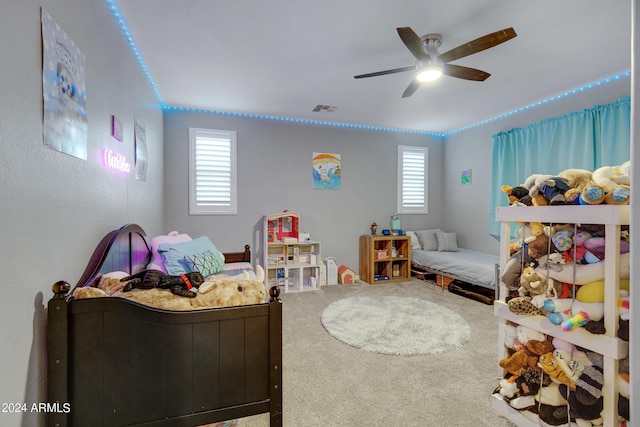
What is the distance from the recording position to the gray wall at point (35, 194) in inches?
35.9

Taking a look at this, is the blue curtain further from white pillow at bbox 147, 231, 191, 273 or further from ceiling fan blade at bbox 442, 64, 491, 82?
white pillow at bbox 147, 231, 191, 273

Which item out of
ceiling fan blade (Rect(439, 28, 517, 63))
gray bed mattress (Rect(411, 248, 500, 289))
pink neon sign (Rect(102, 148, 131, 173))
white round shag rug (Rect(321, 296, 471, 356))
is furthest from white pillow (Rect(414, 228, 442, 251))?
pink neon sign (Rect(102, 148, 131, 173))

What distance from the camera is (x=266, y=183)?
14.5 ft

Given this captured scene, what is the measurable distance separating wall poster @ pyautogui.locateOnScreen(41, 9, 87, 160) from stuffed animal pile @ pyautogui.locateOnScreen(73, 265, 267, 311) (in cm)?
65

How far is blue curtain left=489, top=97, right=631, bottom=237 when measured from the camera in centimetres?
293

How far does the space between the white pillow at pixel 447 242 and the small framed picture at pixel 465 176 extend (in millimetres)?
916

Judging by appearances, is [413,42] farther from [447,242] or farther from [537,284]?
[447,242]

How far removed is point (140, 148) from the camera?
262cm

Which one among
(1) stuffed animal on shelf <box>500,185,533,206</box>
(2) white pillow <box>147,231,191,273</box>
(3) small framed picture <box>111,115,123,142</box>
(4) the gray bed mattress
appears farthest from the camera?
(4) the gray bed mattress

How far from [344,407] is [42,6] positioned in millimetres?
2386

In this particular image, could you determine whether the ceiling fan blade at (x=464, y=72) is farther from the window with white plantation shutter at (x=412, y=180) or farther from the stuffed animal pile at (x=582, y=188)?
the window with white plantation shutter at (x=412, y=180)

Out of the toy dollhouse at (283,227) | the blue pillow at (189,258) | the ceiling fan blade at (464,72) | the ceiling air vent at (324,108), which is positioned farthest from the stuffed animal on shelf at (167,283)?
the ceiling air vent at (324,108)

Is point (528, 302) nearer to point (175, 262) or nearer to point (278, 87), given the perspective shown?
point (175, 262)

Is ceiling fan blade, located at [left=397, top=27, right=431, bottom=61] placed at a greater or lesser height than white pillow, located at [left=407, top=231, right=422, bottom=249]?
greater
